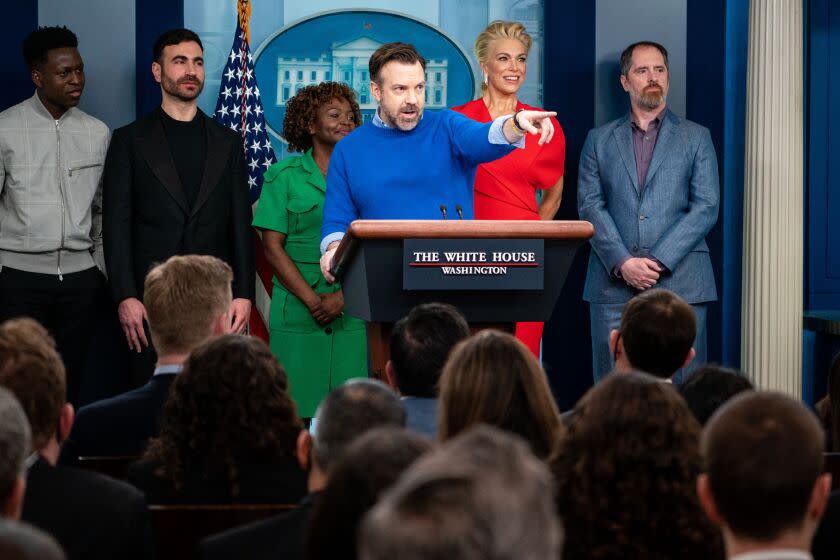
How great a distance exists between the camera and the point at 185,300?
3482 millimetres

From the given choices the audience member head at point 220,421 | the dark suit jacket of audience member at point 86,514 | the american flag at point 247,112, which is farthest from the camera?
the american flag at point 247,112

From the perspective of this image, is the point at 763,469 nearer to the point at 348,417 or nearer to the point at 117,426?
the point at 348,417

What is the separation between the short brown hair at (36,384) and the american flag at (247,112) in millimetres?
3675

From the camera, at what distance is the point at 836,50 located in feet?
21.2

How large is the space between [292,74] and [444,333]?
3715 millimetres

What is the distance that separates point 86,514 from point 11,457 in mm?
569

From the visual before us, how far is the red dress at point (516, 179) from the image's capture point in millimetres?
5734

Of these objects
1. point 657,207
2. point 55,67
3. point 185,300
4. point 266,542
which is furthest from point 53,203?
point 266,542

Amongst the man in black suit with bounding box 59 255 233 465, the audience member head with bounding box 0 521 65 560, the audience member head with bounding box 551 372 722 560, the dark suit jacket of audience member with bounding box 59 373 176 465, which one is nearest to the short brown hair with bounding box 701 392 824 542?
the audience member head with bounding box 551 372 722 560

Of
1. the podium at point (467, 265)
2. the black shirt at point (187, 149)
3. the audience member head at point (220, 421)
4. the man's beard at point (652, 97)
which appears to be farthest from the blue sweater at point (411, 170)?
the man's beard at point (652, 97)

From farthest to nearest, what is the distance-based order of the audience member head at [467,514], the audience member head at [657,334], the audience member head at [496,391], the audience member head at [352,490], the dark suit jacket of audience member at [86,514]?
the audience member head at [657,334] < the audience member head at [496,391] < the dark suit jacket of audience member at [86,514] < the audience member head at [352,490] < the audience member head at [467,514]

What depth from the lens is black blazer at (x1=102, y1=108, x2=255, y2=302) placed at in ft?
18.2

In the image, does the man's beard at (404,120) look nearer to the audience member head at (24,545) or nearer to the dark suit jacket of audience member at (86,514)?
the dark suit jacket of audience member at (86,514)

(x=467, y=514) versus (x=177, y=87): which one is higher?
(x=177, y=87)
